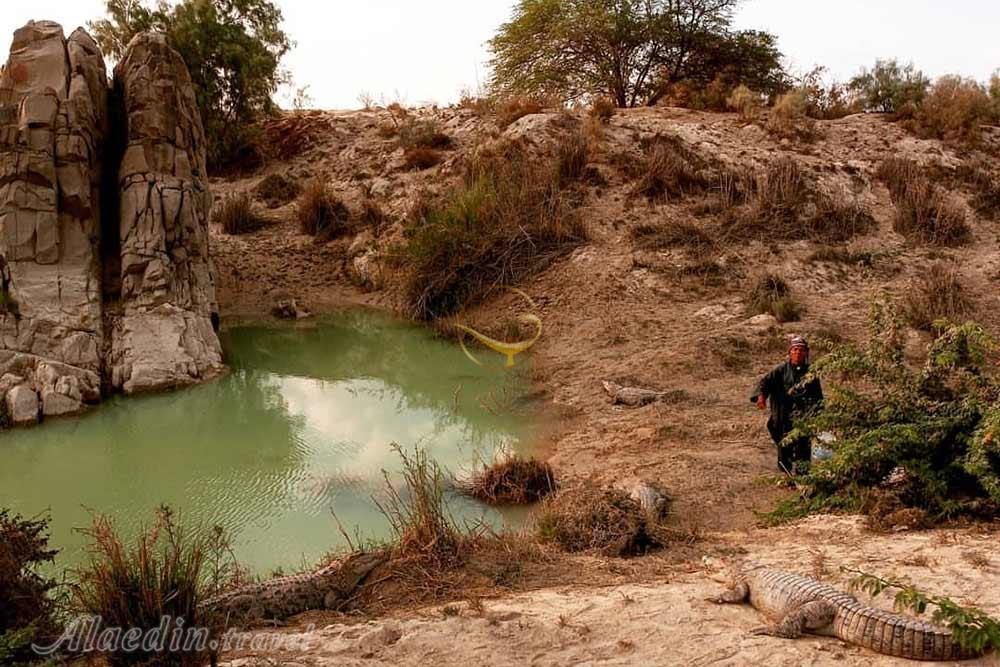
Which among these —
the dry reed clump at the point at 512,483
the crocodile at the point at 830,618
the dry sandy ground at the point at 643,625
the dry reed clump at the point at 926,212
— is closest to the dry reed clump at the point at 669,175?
the dry reed clump at the point at 926,212

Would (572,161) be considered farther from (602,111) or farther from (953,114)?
(953,114)

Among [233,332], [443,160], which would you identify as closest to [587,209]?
[443,160]

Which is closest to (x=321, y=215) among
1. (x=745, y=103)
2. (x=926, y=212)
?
(x=745, y=103)

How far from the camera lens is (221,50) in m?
18.6

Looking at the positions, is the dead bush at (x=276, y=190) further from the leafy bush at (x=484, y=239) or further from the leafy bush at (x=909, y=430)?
the leafy bush at (x=909, y=430)

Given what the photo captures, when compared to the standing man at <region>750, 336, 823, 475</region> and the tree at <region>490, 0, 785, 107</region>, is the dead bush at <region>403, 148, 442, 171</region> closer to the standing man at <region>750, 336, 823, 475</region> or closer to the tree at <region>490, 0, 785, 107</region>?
the tree at <region>490, 0, 785, 107</region>

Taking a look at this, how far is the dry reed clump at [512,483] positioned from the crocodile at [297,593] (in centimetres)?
202

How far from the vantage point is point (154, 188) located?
11.3 m

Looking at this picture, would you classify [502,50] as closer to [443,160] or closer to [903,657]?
[443,160]

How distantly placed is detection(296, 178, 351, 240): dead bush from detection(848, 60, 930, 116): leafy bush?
44.0 feet

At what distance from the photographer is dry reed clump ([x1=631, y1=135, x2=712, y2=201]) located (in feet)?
50.1

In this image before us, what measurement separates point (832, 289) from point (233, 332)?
10641 mm

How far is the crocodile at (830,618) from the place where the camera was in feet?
10.7

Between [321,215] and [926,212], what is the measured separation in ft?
42.1
